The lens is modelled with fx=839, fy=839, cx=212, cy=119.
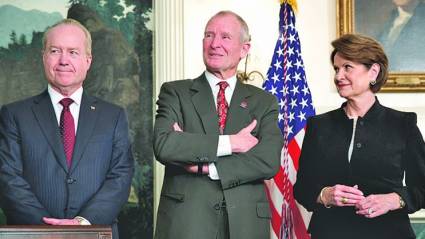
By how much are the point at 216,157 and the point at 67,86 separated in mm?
920

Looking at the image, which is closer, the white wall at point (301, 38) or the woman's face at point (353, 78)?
the woman's face at point (353, 78)

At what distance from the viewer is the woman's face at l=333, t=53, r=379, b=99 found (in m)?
4.69

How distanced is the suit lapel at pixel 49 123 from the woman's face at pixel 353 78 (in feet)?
5.21

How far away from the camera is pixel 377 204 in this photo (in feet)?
14.6

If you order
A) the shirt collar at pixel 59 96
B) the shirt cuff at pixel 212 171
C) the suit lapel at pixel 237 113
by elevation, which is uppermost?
the shirt collar at pixel 59 96

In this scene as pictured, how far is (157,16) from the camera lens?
700 centimetres

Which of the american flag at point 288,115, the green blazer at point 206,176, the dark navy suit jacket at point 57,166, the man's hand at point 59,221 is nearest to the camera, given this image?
the man's hand at point 59,221

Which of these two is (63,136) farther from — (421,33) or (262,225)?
(421,33)

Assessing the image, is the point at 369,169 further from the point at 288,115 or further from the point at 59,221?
the point at 59,221

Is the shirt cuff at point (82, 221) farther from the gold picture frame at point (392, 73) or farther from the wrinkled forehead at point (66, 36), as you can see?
the gold picture frame at point (392, 73)

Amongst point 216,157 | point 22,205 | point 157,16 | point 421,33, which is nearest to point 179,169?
point 216,157

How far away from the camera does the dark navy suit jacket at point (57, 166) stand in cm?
443

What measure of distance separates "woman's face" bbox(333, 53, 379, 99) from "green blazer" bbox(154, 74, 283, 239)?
0.46 m

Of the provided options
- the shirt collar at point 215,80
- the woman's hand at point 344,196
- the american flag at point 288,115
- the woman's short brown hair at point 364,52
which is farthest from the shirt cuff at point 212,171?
the american flag at point 288,115
